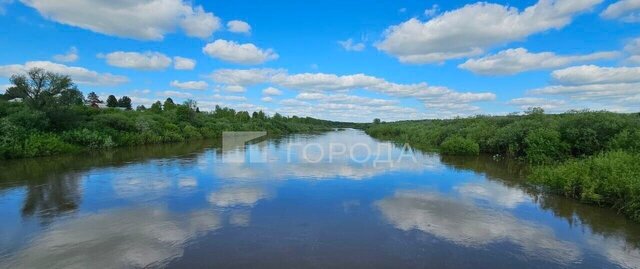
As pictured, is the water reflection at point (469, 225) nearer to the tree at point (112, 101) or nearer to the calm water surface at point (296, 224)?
the calm water surface at point (296, 224)

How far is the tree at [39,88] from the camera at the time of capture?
28.9m

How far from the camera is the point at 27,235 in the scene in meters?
8.32

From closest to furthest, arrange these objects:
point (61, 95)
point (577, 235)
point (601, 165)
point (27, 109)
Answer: point (577, 235), point (601, 165), point (27, 109), point (61, 95)

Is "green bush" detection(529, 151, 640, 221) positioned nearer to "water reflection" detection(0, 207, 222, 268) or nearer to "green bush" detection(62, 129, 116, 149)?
"water reflection" detection(0, 207, 222, 268)

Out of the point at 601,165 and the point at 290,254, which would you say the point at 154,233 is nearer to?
the point at 290,254

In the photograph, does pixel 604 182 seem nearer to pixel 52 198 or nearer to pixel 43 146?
pixel 52 198

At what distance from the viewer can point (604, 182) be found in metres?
11.2

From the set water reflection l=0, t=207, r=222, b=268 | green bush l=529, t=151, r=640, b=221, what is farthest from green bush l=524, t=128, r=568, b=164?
water reflection l=0, t=207, r=222, b=268

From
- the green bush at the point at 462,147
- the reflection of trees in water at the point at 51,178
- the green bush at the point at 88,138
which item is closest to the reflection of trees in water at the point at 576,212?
the green bush at the point at 462,147

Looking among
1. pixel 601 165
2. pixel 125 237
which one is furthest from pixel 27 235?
pixel 601 165

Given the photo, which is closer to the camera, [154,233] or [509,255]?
[509,255]

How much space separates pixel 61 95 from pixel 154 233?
92.3ft

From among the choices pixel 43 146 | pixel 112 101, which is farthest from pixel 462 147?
pixel 112 101

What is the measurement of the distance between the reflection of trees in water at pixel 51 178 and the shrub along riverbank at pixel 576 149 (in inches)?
614
